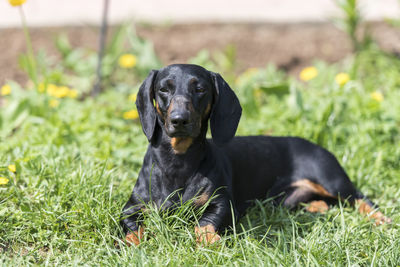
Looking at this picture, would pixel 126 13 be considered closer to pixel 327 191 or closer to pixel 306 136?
pixel 306 136

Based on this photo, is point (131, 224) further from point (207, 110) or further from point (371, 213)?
point (371, 213)

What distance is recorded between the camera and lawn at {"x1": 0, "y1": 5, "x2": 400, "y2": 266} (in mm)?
2713

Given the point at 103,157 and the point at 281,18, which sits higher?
the point at 281,18

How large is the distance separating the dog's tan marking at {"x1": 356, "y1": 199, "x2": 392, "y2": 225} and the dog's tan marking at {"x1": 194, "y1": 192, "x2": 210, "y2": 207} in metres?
1.09

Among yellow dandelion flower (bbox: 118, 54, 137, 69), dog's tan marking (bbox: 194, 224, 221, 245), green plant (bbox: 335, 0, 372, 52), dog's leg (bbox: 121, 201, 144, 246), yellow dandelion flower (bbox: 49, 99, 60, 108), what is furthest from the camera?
green plant (bbox: 335, 0, 372, 52)

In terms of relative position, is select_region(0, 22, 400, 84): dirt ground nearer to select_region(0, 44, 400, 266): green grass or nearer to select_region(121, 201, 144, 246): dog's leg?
select_region(0, 44, 400, 266): green grass

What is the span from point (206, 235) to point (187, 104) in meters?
0.76

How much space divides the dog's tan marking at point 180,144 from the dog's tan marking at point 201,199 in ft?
0.95

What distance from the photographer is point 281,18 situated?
7188 mm

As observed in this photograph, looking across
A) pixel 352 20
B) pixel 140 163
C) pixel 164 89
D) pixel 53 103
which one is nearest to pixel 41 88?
pixel 53 103

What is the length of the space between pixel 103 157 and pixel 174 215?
3.98 ft

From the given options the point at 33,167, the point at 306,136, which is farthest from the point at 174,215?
the point at 306,136

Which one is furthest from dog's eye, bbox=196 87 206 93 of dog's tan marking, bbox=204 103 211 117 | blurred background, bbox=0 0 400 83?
blurred background, bbox=0 0 400 83

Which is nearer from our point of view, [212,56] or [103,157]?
[103,157]
